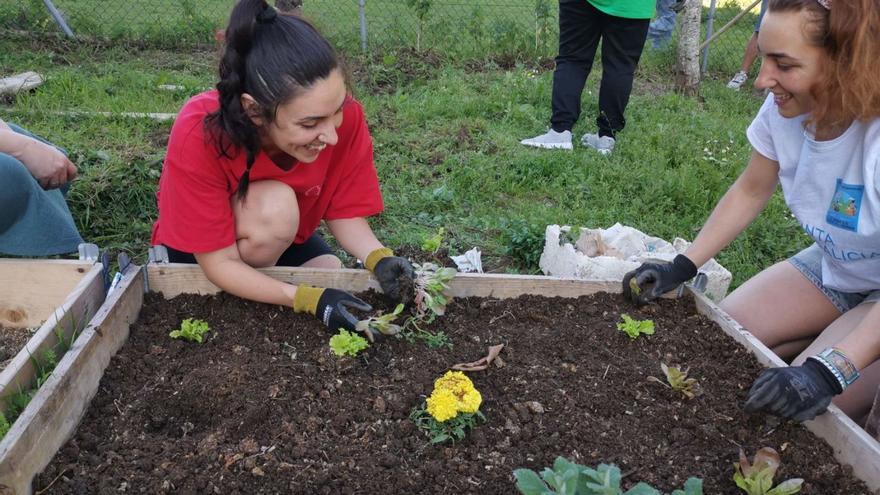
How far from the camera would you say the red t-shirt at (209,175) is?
2.28 m

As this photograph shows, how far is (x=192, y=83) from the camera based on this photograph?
614 cm

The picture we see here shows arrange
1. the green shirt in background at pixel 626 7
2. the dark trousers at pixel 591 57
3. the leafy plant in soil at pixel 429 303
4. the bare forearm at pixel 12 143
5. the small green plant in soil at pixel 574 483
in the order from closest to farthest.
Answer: the small green plant in soil at pixel 574 483 → the leafy plant in soil at pixel 429 303 → the bare forearm at pixel 12 143 → the green shirt in background at pixel 626 7 → the dark trousers at pixel 591 57

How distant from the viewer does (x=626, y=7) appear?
4809 mm

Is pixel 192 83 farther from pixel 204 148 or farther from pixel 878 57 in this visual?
pixel 878 57

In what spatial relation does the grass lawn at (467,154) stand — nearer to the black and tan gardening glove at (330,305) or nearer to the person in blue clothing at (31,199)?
the person in blue clothing at (31,199)

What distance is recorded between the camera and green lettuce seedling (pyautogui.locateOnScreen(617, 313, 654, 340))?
2473 millimetres

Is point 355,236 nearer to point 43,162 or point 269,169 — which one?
point 269,169

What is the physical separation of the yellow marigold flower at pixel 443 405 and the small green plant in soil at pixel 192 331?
904 mm

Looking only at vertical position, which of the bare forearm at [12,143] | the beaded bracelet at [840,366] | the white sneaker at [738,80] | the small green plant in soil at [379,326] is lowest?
the white sneaker at [738,80]

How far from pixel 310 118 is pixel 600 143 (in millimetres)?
3412

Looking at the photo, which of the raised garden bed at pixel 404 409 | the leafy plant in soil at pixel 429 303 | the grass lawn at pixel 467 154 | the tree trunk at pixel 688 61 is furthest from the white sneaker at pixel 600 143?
the leafy plant in soil at pixel 429 303

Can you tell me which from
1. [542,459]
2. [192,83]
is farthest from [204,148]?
[192,83]

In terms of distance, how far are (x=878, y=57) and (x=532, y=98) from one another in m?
4.34

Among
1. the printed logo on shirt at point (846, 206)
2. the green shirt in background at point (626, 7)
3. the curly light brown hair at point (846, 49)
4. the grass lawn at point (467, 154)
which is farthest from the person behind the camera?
the green shirt in background at point (626, 7)
